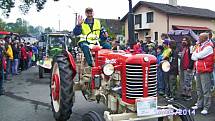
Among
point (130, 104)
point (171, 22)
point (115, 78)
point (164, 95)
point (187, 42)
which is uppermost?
point (171, 22)

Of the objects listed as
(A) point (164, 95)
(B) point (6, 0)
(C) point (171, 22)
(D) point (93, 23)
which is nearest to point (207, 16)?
(C) point (171, 22)

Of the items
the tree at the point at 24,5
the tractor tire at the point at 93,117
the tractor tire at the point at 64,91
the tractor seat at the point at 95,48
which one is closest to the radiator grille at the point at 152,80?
the tractor tire at the point at 93,117

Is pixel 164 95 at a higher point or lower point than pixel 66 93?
lower

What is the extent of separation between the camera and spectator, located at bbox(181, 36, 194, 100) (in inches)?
362

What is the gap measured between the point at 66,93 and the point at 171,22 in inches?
1398

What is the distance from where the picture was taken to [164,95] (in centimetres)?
980

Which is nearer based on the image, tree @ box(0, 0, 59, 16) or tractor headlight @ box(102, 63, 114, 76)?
tractor headlight @ box(102, 63, 114, 76)

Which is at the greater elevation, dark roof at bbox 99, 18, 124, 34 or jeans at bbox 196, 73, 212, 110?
dark roof at bbox 99, 18, 124, 34

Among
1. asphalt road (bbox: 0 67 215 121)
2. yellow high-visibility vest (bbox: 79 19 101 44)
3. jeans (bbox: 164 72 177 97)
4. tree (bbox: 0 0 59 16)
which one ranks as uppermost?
tree (bbox: 0 0 59 16)

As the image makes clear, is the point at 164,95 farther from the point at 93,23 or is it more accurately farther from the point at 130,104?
the point at 130,104

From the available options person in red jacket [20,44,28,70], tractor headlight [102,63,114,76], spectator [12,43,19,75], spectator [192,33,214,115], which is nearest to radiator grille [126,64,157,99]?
tractor headlight [102,63,114,76]

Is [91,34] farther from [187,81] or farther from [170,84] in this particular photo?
[187,81]

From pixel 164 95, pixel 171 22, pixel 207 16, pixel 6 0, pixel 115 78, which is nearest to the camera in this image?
pixel 115 78

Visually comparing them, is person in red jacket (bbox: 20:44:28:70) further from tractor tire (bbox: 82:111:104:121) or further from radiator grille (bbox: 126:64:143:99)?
radiator grille (bbox: 126:64:143:99)
